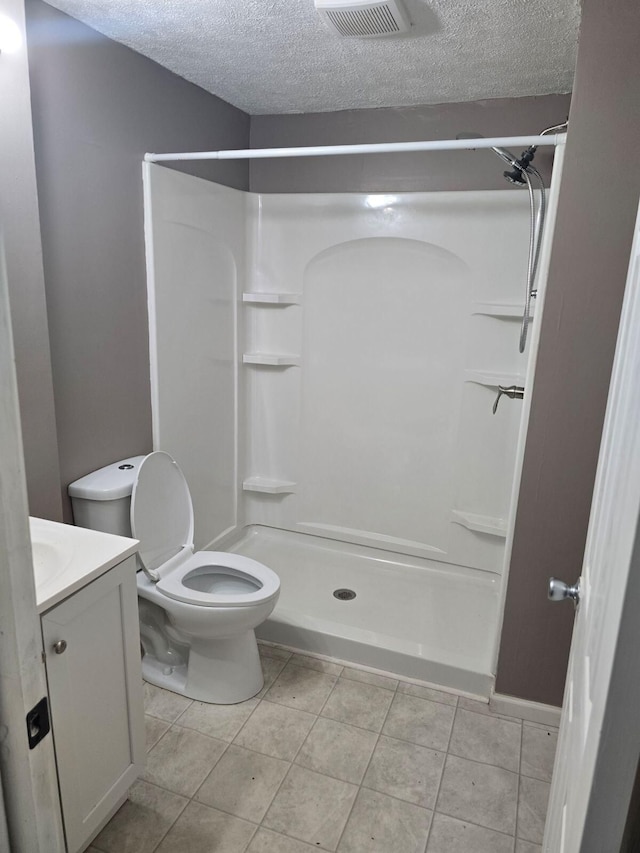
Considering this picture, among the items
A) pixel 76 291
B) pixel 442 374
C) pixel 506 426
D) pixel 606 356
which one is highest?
pixel 76 291

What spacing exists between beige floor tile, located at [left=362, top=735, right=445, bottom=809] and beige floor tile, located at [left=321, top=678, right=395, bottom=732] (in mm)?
99

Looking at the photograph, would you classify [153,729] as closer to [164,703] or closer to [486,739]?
[164,703]

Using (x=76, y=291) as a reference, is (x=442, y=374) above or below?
below

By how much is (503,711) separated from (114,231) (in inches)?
90.5

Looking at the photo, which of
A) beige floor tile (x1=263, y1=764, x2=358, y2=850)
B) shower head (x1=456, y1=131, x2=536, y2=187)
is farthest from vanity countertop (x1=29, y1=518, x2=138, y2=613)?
shower head (x1=456, y1=131, x2=536, y2=187)

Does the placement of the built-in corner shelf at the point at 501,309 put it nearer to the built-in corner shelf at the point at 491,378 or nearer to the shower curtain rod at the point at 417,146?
the built-in corner shelf at the point at 491,378

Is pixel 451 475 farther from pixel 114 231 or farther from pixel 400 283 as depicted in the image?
pixel 114 231

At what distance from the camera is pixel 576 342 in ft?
6.16

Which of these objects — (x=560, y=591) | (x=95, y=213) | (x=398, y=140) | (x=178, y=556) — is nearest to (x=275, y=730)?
(x=178, y=556)

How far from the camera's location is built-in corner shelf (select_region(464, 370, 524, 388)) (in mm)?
2781

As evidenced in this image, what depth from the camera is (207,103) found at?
8.71 feet

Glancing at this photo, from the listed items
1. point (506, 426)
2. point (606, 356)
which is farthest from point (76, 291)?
point (506, 426)

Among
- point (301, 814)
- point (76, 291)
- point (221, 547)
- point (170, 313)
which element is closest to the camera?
point (301, 814)

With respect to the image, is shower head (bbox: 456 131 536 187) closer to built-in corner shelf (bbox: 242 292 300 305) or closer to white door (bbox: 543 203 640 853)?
built-in corner shelf (bbox: 242 292 300 305)
